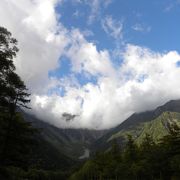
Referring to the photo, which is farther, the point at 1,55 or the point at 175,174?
the point at 175,174

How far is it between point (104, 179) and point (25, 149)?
276 feet

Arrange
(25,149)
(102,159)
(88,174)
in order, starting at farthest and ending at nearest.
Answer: (88,174) → (102,159) → (25,149)

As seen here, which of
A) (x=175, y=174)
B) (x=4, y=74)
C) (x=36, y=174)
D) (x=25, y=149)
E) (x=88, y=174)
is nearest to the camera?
(x=4, y=74)

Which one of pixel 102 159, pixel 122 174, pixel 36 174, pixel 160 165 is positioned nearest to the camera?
pixel 160 165

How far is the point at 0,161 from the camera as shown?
23844 mm

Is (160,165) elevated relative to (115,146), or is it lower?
lower

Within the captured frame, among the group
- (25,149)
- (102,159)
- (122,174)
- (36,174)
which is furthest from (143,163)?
(36,174)

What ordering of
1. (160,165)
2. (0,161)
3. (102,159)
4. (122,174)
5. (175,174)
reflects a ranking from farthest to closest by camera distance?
(102,159) < (122,174) < (160,165) < (175,174) < (0,161)

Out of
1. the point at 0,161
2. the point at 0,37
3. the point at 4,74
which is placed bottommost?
the point at 0,161

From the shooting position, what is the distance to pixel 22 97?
24.7m

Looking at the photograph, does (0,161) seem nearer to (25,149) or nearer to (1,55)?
(25,149)

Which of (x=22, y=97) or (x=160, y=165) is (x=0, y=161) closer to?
(x=22, y=97)

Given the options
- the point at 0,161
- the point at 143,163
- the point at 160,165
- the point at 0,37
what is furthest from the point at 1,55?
the point at 143,163

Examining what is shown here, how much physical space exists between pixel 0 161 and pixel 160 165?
165 ft
